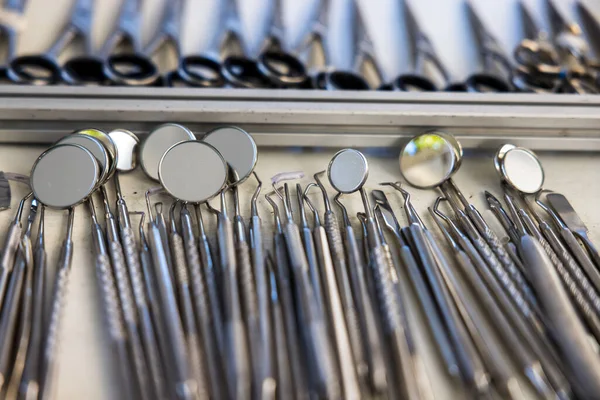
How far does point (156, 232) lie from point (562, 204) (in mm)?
697

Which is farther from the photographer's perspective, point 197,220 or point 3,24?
point 3,24

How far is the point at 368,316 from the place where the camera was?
58 cm

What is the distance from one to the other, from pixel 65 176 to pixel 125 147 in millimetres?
124

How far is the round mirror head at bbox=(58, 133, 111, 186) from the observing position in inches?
29.2

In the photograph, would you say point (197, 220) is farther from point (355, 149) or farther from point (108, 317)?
point (355, 149)

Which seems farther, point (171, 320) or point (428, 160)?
point (428, 160)

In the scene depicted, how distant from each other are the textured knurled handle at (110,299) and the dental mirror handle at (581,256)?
666 mm

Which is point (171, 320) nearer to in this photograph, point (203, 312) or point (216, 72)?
point (203, 312)

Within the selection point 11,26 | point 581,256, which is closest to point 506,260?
point 581,256

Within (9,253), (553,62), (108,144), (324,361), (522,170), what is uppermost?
(553,62)

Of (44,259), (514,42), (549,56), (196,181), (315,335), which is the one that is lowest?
(315,335)

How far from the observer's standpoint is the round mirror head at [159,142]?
80cm

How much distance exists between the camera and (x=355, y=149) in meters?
0.86

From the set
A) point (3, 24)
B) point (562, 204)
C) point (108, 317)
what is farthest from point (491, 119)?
point (3, 24)
